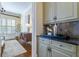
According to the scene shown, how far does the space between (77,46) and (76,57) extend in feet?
0.60

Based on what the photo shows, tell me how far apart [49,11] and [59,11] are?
59cm

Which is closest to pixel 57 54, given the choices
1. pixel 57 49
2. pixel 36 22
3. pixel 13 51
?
pixel 57 49

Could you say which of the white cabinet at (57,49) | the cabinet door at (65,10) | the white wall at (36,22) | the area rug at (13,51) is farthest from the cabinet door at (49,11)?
the area rug at (13,51)

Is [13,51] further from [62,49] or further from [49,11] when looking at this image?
[62,49]

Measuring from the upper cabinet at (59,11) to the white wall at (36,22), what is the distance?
0.17 metres

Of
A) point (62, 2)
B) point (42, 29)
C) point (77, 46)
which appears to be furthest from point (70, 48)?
point (42, 29)

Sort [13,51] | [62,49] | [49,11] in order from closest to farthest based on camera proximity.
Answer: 1. [62,49]
2. [49,11]
3. [13,51]

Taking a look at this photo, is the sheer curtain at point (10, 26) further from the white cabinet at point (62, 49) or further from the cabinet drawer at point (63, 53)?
the cabinet drawer at point (63, 53)

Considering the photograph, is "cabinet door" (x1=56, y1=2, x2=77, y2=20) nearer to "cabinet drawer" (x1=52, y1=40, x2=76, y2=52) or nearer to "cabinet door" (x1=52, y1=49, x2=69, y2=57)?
"cabinet drawer" (x1=52, y1=40, x2=76, y2=52)

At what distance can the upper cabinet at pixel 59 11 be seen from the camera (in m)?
2.24

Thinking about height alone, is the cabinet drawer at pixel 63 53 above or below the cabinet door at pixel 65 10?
below

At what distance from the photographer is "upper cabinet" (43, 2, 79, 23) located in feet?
7.36

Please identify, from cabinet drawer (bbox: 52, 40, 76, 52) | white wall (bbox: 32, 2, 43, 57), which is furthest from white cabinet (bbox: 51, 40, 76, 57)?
white wall (bbox: 32, 2, 43, 57)

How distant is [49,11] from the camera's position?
131 inches
